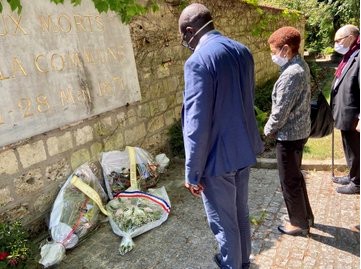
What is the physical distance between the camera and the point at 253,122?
2.43 m

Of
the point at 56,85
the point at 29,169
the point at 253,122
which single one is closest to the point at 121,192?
the point at 29,169

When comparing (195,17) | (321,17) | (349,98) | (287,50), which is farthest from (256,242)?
(321,17)

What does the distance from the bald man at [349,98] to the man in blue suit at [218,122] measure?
179cm

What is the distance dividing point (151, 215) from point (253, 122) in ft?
5.82

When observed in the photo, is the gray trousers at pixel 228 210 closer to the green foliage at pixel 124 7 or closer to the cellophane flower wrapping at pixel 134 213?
the cellophane flower wrapping at pixel 134 213

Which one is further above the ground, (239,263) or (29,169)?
(29,169)

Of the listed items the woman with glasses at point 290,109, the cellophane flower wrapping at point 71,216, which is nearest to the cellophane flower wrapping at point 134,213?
the cellophane flower wrapping at point 71,216

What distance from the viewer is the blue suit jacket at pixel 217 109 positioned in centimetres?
208

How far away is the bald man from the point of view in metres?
3.65

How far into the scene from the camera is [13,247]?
2.75 m

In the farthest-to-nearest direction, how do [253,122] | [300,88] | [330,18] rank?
1. [330,18]
2. [300,88]
3. [253,122]

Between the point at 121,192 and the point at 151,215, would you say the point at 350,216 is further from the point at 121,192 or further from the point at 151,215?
the point at 121,192

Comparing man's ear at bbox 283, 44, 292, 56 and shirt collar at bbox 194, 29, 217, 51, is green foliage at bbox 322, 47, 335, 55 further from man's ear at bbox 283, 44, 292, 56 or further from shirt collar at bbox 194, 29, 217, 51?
shirt collar at bbox 194, 29, 217, 51

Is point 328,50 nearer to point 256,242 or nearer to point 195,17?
point 256,242
